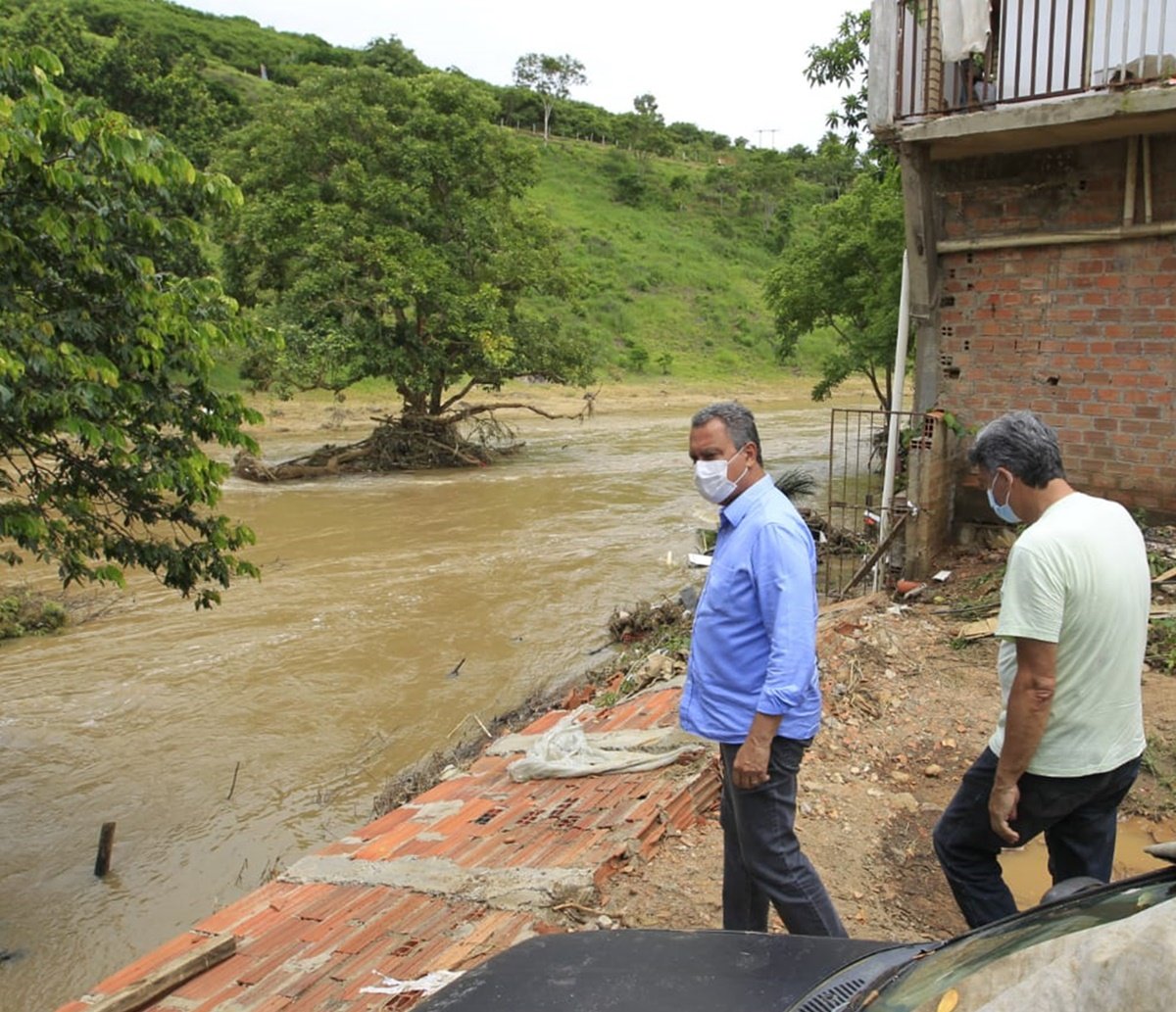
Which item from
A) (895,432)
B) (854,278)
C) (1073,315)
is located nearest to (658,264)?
(854,278)

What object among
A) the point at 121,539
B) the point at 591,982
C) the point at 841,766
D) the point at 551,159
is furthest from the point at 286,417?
the point at 551,159

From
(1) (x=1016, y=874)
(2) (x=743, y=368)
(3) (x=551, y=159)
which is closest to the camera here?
(1) (x=1016, y=874)

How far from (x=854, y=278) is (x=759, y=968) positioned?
16515 mm

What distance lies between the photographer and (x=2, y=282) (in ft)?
15.8

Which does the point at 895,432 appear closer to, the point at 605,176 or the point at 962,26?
the point at 962,26

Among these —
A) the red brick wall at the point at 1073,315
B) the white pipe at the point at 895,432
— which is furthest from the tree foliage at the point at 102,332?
the red brick wall at the point at 1073,315

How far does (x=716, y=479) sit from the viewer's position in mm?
2873

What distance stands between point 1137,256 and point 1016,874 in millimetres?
5210

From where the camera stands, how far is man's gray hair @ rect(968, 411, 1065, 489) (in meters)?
2.63

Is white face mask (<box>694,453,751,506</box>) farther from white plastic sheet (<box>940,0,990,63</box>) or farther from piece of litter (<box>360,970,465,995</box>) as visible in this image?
white plastic sheet (<box>940,0,990,63</box>)

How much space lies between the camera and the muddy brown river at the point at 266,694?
5672 millimetres

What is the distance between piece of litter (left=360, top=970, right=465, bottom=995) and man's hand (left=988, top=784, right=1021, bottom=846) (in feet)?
5.52

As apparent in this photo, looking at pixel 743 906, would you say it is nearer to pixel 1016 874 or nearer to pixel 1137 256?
pixel 1016 874

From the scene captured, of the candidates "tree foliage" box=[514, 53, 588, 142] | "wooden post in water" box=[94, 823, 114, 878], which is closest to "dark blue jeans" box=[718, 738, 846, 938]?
"wooden post in water" box=[94, 823, 114, 878]
